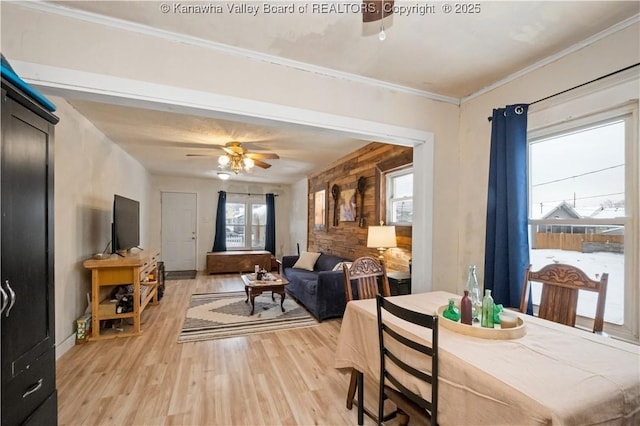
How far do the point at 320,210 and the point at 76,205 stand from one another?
4077 millimetres

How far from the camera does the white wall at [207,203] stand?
748cm

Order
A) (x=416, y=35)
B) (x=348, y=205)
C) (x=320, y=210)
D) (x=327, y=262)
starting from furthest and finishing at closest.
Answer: (x=320, y=210) < (x=327, y=262) < (x=348, y=205) < (x=416, y=35)

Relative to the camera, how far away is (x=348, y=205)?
499cm

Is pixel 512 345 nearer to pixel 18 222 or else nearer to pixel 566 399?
pixel 566 399

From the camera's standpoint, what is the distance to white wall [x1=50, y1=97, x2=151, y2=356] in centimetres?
283

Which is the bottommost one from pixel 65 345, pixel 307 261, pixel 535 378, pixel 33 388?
pixel 65 345

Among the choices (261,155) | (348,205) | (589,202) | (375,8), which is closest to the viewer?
(375,8)

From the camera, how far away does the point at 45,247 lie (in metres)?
1.48

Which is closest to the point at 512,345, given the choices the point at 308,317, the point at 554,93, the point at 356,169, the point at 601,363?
the point at 601,363

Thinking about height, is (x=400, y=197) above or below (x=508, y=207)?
above

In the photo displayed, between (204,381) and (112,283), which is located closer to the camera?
(204,381)

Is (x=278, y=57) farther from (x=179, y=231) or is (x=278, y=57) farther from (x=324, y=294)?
(x=179, y=231)

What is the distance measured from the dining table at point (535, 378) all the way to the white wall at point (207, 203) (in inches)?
286

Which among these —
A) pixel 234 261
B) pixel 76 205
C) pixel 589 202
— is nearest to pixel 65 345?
pixel 76 205
